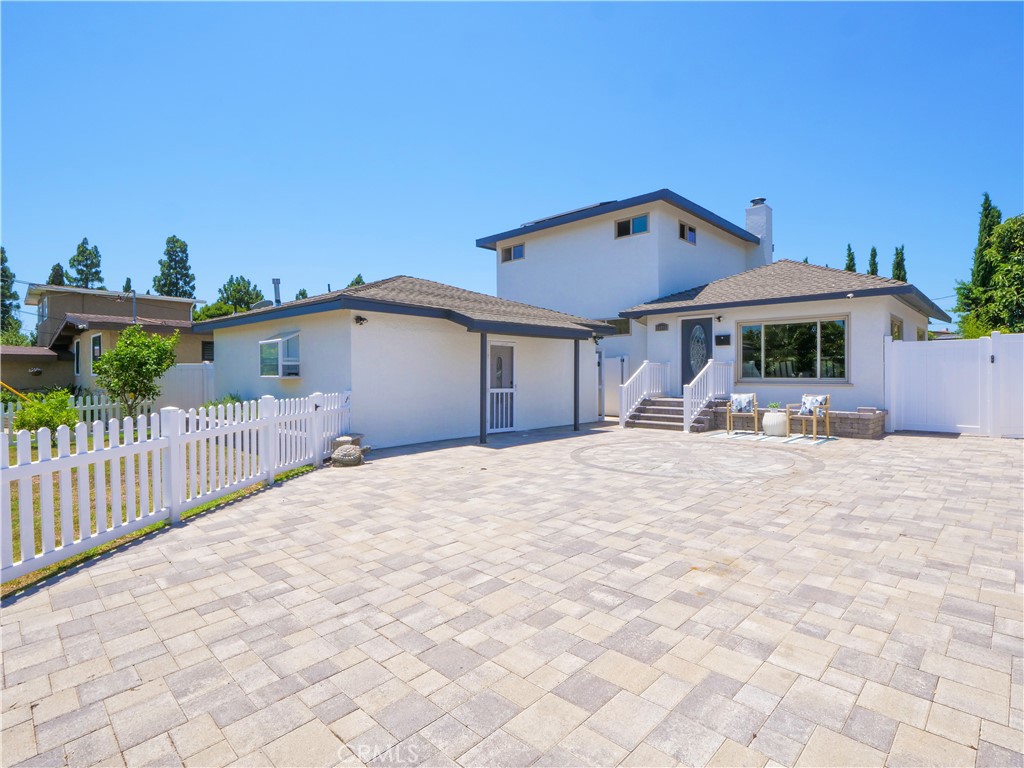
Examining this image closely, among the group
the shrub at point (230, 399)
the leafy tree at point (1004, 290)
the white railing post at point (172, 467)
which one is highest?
the leafy tree at point (1004, 290)

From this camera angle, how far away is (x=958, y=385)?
10883mm

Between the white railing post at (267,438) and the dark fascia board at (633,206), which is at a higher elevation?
the dark fascia board at (633,206)

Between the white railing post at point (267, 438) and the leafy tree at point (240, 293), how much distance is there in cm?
4070

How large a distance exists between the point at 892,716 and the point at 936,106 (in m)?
15.3

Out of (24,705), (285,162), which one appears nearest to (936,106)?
(285,162)

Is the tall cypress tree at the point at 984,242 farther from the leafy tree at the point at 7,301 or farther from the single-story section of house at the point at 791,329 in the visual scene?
the leafy tree at the point at 7,301

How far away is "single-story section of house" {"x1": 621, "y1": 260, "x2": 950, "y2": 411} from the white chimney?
16.6ft

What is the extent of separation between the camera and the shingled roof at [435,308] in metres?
9.23

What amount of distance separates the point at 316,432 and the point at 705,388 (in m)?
9.56

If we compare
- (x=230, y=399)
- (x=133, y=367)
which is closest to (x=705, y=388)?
(x=230, y=399)

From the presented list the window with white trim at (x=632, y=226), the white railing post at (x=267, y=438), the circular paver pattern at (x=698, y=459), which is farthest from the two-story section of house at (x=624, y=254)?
the white railing post at (x=267, y=438)

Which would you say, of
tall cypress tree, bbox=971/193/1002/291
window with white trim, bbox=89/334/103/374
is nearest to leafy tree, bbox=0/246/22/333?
window with white trim, bbox=89/334/103/374

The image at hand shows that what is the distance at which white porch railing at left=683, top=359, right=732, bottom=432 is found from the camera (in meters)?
12.0

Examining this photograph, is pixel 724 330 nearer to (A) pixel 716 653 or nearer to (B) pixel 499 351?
(B) pixel 499 351
